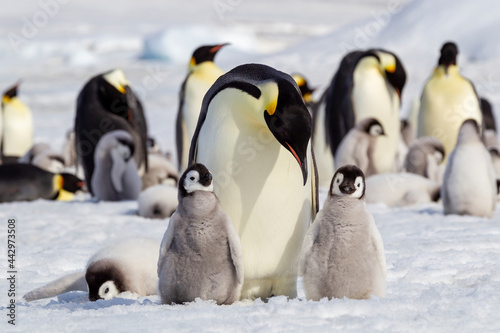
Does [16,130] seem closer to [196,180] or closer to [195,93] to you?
[195,93]

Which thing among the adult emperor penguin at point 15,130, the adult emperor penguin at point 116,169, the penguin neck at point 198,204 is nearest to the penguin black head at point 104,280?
the penguin neck at point 198,204

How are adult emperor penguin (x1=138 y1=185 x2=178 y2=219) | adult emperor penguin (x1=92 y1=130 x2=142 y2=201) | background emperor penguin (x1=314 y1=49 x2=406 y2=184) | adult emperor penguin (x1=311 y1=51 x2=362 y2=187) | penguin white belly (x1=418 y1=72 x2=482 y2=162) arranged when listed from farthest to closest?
penguin white belly (x1=418 y1=72 x2=482 y2=162) < adult emperor penguin (x1=311 y1=51 x2=362 y2=187) < background emperor penguin (x1=314 y1=49 x2=406 y2=184) < adult emperor penguin (x1=92 y1=130 x2=142 y2=201) < adult emperor penguin (x1=138 y1=185 x2=178 y2=219)

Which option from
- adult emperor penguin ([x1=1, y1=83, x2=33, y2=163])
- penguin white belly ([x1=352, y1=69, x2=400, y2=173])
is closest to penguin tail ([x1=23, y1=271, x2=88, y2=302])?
penguin white belly ([x1=352, y1=69, x2=400, y2=173])

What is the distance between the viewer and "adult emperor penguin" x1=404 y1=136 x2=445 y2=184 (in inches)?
261

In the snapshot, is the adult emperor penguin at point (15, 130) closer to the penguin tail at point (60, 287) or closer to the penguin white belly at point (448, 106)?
the penguin white belly at point (448, 106)

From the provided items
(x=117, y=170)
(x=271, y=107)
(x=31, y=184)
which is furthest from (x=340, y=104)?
(x=271, y=107)

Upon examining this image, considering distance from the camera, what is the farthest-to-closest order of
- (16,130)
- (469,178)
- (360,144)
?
1. (16,130)
2. (360,144)
3. (469,178)

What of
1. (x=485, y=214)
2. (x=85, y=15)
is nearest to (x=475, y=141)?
(x=485, y=214)

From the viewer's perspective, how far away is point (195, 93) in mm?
6695

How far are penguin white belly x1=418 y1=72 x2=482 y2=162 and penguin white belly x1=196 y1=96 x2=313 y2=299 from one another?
5.46m

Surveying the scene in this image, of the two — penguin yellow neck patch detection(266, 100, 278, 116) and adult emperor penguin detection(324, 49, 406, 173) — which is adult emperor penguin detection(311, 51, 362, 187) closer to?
adult emperor penguin detection(324, 49, 406, 173)

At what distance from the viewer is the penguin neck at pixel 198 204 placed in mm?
2460

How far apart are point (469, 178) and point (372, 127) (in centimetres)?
156

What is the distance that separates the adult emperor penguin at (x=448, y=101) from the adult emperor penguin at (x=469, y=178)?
301cm
